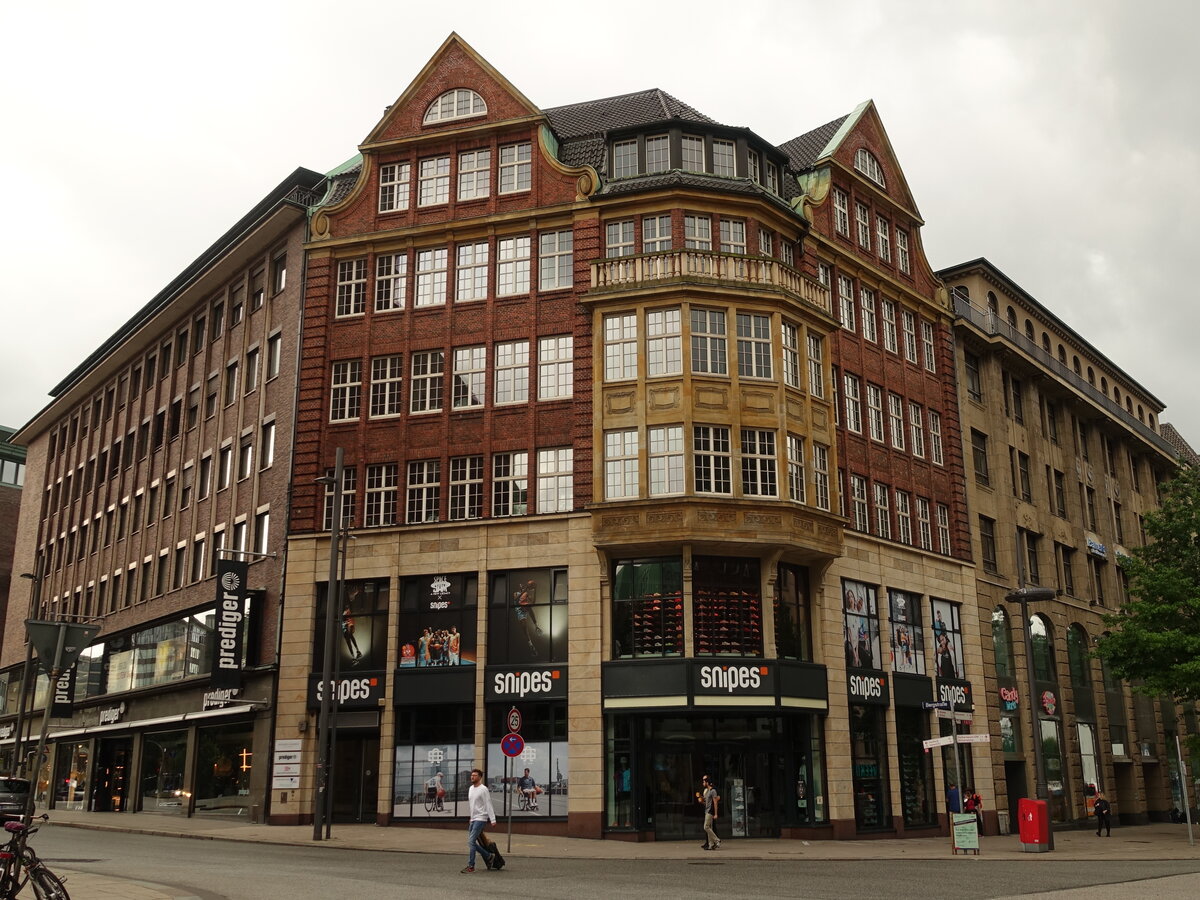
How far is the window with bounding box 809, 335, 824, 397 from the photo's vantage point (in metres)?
37.9

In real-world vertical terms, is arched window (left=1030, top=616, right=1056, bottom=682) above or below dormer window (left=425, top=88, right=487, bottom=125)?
below

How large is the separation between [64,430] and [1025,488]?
50599mm

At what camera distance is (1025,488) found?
5162 cm

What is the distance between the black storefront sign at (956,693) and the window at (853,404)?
9.49 metres

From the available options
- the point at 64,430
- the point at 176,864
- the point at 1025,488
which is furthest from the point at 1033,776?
the point at 64,430

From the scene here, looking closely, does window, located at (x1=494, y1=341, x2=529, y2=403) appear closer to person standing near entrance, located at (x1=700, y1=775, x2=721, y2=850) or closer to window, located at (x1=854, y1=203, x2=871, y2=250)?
person standing near entrance, located at (x1=700, y1=775, x2=721, y2=850)

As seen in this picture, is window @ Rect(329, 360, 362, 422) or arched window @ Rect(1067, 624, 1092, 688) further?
arched window @ Rect(1067, 624, 1092, 688)

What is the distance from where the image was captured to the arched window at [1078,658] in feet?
168

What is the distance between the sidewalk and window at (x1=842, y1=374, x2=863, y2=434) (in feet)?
44.7

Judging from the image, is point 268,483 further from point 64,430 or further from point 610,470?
point 64,430

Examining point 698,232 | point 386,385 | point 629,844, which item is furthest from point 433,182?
point 629,844

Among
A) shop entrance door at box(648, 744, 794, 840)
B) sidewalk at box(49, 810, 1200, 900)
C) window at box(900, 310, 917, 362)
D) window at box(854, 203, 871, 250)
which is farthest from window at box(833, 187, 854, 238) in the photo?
sidewalk at box(49, 810, 1200, 900)

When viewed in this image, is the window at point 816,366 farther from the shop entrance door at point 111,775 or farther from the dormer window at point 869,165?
the shop entrance door at point 111,775

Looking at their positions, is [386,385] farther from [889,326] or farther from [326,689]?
[889,326]
